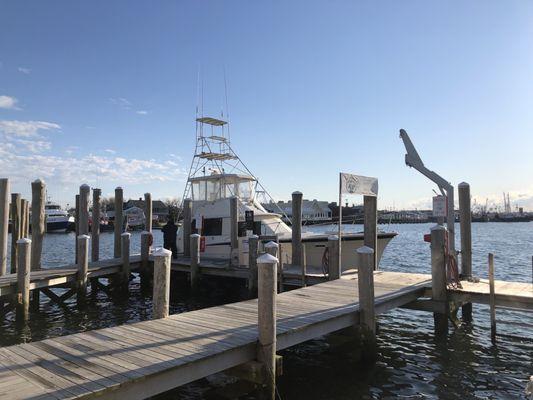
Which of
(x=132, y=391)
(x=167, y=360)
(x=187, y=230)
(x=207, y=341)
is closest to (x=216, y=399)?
(x=207, y=341)

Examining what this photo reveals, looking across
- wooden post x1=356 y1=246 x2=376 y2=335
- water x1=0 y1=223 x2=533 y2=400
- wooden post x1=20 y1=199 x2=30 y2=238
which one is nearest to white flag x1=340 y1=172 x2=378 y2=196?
water x1=0 y1=223 x2=533 y2=400

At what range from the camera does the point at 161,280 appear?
7.34 m

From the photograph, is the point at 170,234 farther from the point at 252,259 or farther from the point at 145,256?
the point at 252,259

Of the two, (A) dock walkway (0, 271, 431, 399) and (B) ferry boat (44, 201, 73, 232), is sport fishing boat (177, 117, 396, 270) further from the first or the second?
(B) ferry boat (44, 201, 73, 232)

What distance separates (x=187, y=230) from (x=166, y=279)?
9.33 metres

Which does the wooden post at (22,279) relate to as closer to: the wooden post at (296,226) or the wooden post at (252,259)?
the wooden post at (252,259)

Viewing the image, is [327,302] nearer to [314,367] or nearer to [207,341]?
[314,367]

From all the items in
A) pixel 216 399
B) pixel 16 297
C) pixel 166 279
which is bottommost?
pixel 216 399

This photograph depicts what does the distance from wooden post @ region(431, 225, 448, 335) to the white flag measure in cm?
256

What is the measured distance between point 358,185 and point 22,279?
8920mm

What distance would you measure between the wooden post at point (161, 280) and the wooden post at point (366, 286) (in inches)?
130

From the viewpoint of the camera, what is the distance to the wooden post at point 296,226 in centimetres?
1344

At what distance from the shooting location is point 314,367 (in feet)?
26.7

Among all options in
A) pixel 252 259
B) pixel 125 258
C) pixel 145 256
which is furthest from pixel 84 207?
pixel 252 259
